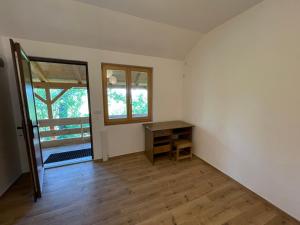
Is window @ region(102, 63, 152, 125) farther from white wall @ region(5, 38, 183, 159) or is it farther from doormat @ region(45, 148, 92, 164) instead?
doormat @ region(45, 148, 92, 164)

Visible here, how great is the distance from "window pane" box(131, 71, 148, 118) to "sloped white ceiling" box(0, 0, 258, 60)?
0.56 m

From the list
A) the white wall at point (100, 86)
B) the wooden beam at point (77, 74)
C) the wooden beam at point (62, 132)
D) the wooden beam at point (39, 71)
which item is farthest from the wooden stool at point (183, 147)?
the wooden beam at point (39, 71)

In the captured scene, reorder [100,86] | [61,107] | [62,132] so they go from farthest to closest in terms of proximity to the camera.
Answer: [61,107] → [62,132] → [100,86]

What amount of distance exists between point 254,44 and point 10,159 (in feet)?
12.9

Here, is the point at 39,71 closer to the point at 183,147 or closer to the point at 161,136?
the point at 161,136

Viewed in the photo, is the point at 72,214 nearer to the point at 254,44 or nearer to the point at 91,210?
the point at 91,210

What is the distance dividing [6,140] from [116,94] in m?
1.84

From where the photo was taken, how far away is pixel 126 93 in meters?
2.86

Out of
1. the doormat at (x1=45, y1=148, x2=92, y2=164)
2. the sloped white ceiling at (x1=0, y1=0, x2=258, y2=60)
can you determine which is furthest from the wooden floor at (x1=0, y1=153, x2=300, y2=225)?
the sloped white ceiling at (x1=0, y1=0, x2=258, y2=60)

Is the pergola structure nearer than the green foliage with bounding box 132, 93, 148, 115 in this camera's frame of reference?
No

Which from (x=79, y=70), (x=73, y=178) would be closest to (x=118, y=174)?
(x=73, y=178)

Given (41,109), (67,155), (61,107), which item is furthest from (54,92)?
(67,155)

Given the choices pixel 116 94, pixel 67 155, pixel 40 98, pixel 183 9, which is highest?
pixel 183 9

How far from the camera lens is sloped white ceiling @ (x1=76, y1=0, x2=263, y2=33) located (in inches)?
67.6
